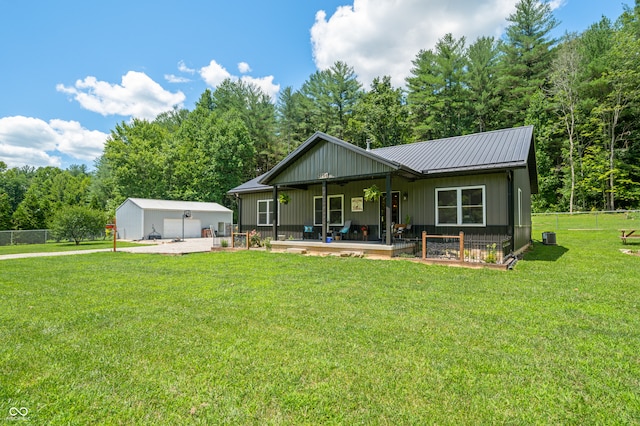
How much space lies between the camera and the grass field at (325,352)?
2318mm

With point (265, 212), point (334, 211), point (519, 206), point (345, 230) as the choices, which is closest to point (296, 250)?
point (345, 230)

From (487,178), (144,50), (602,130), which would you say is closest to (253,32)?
(144,50)

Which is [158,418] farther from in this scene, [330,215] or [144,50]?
[144,50]

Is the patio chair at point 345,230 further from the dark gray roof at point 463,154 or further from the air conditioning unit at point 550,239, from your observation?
the air conditioning unit at point 550,239

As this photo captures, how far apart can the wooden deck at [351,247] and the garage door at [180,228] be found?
56.1 feet

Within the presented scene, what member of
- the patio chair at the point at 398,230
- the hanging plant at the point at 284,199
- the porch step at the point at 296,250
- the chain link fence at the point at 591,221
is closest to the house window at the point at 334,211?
the hanging plant at the point at 284,199

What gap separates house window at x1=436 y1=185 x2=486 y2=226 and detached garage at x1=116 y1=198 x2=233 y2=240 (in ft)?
60.7

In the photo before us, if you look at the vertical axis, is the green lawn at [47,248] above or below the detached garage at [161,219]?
below

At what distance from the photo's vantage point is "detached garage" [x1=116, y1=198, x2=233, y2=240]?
24.6 m

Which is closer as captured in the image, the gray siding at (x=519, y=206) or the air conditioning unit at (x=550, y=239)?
the gray siding at (x=519, y=206)

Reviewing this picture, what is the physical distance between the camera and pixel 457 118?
29734mm

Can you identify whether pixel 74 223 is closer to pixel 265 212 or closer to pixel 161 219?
pixel 161 219

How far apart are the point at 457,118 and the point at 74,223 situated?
3220 cm

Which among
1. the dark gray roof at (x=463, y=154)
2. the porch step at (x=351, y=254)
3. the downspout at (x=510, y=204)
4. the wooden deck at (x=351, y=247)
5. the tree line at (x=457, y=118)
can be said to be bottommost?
the porch step at (x=351, y=254)
